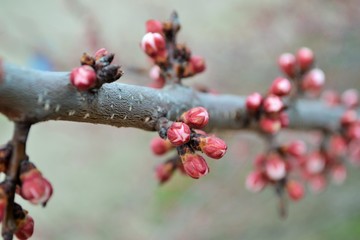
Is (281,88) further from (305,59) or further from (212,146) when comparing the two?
(212,146)

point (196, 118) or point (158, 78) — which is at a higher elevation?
point (158, 78)

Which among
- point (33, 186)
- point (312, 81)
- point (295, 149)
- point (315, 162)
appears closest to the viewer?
point (33, 186)

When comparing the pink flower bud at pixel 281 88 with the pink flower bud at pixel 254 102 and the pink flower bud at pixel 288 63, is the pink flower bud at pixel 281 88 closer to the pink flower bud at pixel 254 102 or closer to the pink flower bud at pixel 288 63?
the pink flower bud at pixel 254 102

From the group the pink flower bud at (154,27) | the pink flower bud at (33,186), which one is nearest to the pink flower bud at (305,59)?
the pink flower bud at (154,27)

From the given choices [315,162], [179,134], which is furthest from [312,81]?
[179,134]

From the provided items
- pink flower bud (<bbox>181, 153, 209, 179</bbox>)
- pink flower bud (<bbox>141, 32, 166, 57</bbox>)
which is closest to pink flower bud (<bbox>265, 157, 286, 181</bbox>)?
pink flower bud (<bbox>141, 32, 166, 57</bbox>)

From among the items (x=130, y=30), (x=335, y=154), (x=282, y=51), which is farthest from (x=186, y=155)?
(x=130, y=30)
